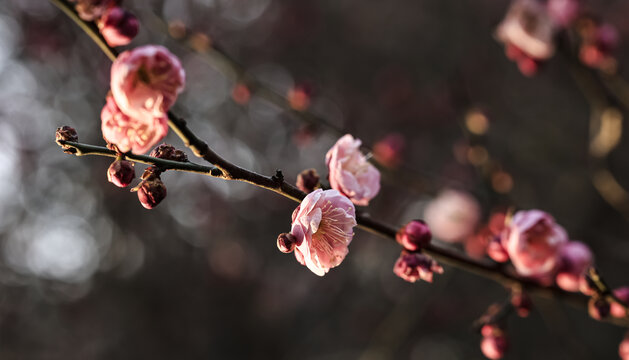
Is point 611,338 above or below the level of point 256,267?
above

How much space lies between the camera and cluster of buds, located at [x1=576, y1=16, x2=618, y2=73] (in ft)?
6.14

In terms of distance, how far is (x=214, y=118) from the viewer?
4.58 m

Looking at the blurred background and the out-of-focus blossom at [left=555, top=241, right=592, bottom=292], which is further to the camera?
the blurred background

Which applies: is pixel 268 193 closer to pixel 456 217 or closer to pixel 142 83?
pixel 456 217

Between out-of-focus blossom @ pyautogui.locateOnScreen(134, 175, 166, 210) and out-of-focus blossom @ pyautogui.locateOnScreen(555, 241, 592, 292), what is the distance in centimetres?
109

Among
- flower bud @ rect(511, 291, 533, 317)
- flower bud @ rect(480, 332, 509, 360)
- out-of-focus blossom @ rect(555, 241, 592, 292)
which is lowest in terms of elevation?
flower bud @ rect(480, 332, 509, 360)

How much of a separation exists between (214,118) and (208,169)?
3.85m

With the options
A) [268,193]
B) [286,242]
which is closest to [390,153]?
[286,242]

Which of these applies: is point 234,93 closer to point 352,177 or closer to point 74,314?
point 352,177

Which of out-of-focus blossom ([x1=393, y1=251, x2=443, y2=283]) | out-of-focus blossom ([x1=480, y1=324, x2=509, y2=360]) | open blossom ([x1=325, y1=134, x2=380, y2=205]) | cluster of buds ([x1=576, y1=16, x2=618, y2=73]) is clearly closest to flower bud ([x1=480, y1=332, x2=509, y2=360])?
out-of-focus blossom ([x1=480, y1=324, x2=509, y2=360])

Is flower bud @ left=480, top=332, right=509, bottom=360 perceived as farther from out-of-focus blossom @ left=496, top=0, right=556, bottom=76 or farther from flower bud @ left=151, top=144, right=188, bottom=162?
out-of-focus blossom @ left=496, top=0, right=556, bottom=76

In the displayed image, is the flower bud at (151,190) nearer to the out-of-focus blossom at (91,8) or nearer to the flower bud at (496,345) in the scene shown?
the out-of-focus blossom at (91,8)

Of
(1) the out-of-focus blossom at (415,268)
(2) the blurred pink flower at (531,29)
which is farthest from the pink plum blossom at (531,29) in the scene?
(1) the out-of-focus blossom at (415,268)

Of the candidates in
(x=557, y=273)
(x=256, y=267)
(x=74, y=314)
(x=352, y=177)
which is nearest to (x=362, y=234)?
(x=256, y=267)
